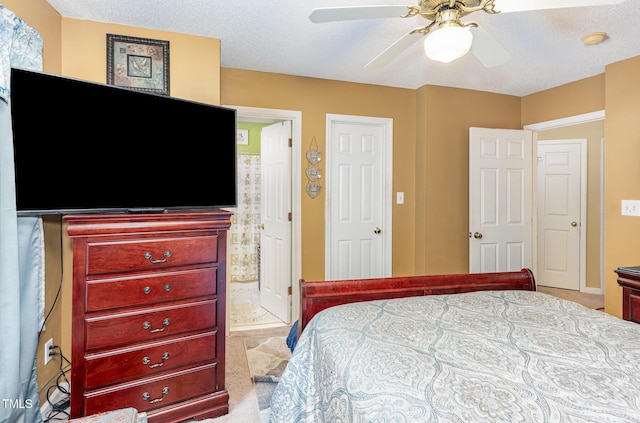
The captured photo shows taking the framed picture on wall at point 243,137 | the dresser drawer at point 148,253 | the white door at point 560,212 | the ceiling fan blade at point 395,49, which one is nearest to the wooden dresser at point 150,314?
the dresser drawer at point 148,253

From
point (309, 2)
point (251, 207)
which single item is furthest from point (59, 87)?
point (251, 207)

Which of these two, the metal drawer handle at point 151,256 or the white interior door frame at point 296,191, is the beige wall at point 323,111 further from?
the metal drawer handle at point 151,256

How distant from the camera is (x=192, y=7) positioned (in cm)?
218

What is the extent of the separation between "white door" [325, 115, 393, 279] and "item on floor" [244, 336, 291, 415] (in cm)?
91

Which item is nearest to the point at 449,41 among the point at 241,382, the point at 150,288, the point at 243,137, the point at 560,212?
the point at 150,288

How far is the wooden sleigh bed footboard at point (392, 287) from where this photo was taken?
1.84 meters

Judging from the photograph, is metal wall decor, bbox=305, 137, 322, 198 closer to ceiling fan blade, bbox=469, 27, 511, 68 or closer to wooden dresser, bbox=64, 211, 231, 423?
wooden dresser, bbox=64, 211, 231, 423

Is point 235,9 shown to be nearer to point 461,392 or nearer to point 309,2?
point 309,2

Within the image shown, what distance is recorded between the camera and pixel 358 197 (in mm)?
3701

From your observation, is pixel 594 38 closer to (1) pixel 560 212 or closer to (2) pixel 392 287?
(2) pixel 392 287

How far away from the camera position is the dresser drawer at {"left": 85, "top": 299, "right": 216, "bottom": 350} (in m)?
1.72

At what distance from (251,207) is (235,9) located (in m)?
3.37

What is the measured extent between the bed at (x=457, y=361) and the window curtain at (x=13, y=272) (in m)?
1.20

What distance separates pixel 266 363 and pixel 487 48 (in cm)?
255
